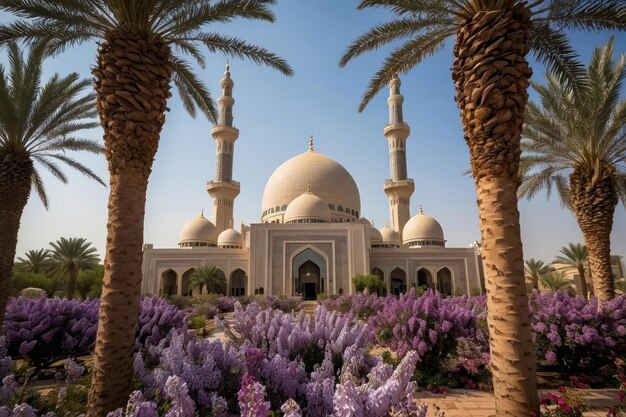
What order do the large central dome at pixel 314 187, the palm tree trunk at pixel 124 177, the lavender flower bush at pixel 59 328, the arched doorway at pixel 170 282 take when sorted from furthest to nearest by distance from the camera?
1. the large central dome at pixel 314 187
2. the arched doorway at pixel 170 282
3. the lavender flower bush at pixel 59 328
4. the palm tree trunk at pixel 124 177

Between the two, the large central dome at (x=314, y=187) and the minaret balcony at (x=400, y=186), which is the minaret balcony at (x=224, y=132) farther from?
the minaret balcony at (x=400, y=186)

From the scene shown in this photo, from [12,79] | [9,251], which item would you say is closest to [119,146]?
[9,251]

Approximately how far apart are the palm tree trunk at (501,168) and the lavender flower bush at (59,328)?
468 centimetres

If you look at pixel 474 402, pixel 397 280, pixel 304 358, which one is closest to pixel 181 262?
pixel 397 280

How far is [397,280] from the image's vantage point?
97.4ft

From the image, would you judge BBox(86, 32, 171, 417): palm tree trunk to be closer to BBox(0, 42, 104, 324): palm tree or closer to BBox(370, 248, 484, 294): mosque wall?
BBox(0, 42, 104, 324): palm tree

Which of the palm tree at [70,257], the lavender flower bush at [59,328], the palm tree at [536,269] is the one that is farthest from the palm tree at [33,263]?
the palm tree at [536,269]

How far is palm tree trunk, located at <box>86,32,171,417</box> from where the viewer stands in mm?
3568

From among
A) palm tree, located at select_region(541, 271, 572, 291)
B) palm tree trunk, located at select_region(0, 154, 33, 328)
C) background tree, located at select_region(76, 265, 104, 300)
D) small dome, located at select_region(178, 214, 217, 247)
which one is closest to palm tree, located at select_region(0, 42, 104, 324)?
palm tree trunk, located at select_region(0, 154, 33, 328)

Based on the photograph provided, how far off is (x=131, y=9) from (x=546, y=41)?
5641 millimetres

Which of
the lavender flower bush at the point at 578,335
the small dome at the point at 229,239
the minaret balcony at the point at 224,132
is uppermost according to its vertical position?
the minaret balcony at the point at 224,132

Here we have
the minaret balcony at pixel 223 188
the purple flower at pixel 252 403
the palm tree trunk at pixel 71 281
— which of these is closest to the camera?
the purple flower at pixel 252 403

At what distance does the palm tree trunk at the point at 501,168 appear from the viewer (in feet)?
11.9

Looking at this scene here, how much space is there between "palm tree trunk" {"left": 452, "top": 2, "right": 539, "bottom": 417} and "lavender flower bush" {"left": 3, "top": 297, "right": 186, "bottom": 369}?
4.68m
